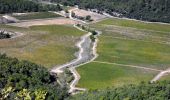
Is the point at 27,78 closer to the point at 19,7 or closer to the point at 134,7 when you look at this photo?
the point at 19,7

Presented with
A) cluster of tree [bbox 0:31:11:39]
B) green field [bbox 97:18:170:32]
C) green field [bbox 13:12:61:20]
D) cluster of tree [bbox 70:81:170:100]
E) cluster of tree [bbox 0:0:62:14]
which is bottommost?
green field [bbox 97:18:170:32]

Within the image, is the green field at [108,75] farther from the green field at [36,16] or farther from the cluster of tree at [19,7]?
the cluster of tree at [19,7]

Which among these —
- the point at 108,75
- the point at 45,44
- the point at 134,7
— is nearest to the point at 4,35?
the point at 45,44

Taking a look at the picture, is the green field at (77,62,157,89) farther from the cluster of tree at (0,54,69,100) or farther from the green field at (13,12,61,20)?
the green field at (13,12,61,20)

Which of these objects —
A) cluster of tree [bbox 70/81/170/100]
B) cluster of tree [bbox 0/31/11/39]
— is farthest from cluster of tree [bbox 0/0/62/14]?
cluster of tree [bbox 70/81/170/100]

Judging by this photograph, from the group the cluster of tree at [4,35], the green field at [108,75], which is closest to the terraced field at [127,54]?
the green field at [108,75]

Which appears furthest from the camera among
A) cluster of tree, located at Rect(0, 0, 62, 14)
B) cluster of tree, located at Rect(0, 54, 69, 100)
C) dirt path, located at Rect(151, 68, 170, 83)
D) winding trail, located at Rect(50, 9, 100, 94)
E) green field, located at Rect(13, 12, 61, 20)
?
cluster of tree, located at Rect(0, 0, 62, 14)
